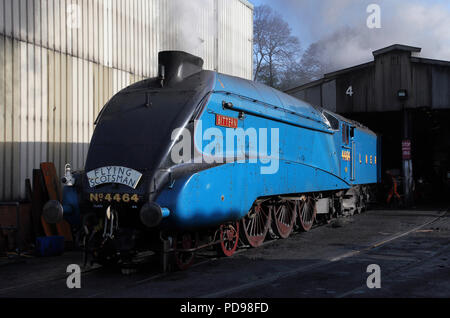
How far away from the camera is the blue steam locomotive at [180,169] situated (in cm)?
693

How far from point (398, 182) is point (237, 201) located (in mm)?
15553

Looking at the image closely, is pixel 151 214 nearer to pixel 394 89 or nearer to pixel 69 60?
pixel 69 60

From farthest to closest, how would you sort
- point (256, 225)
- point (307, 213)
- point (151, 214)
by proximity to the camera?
point (307, 213) → point (256, 225) → point (151, 214)

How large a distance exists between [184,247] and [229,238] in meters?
1.24

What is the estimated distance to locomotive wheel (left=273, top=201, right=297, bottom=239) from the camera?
1038cm

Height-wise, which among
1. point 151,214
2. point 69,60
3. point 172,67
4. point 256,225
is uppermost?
point 69,60

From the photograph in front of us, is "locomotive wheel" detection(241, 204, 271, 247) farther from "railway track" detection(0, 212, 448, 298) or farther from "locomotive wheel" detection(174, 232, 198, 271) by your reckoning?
"locomotive wheel" detection(174, 232, 198, 271)

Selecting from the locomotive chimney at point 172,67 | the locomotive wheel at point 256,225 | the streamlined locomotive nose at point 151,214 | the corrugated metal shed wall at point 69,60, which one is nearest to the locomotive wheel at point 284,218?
the locomotive wheel at point 256,225

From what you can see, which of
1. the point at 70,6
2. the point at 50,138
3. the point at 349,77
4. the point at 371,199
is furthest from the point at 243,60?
the point at 50,138

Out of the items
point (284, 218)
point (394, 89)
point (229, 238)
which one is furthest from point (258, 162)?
point (394, 89)

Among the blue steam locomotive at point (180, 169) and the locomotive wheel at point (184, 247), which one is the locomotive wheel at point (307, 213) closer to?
the blue steam locomotive at point (180, 169)

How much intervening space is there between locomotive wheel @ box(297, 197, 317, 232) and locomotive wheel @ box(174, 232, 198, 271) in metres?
4.33

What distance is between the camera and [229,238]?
8.42 meters

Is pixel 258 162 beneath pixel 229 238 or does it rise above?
above
